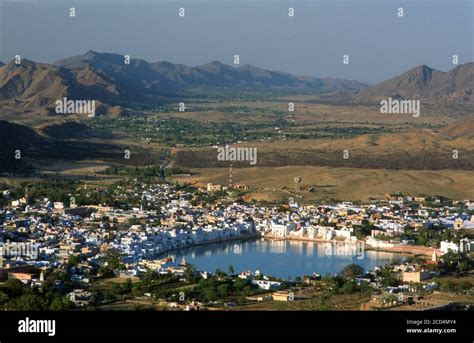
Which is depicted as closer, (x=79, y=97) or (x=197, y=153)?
(x=197, y=153)

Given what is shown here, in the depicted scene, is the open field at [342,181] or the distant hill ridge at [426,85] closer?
the open field at [342,181]

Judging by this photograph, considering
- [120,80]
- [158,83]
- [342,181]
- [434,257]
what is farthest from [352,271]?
[158,83]

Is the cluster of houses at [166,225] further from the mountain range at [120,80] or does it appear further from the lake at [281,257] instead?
the mountain range at [120,80]

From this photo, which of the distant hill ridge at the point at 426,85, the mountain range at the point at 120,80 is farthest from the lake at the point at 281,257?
the distant hill ridge at the point at 426,85

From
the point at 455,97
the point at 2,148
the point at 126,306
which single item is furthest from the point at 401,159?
the point at 455,97

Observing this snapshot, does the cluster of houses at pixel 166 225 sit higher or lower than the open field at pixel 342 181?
lower
